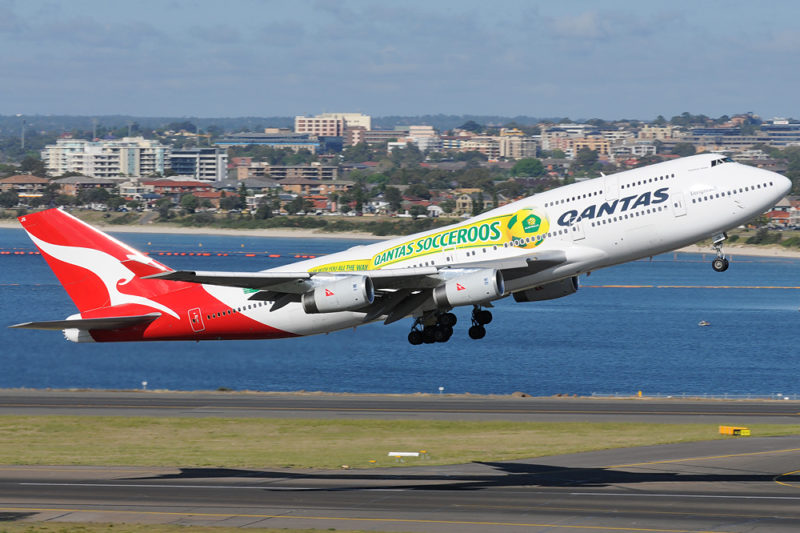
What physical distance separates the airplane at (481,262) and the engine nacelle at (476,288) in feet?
0.18

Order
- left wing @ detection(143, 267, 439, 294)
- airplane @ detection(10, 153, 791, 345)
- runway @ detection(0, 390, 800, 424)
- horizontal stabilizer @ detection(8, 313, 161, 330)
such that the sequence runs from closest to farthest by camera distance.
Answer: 1. airplane @ detection(10, 153, 791, 345)
2. left wing @ detection(143, 267, 439, 294)
3. horizontal stabilizer @ detection(8, 313, 161, 330)
4. runway @ detection(0, 390, 800, 424)

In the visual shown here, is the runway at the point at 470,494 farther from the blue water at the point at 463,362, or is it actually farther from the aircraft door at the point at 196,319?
the blue water at the point at 463,362

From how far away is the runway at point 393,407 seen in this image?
273 feet

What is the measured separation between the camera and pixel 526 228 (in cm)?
5222

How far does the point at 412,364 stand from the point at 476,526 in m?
103

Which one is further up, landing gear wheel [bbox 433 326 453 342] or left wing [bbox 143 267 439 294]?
left wing [bbox 143 267 439 294]

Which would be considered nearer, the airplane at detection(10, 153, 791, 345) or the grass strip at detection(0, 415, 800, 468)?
the airplane at detection(10, 153, 791, 345)

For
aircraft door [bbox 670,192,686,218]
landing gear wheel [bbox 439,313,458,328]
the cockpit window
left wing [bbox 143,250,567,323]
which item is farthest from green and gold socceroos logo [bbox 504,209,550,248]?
the cockpit window

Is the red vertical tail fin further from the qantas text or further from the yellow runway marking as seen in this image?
the qantas text

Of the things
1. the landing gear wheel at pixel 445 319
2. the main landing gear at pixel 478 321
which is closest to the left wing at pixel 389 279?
the landing gear wheel at pixel 445 319

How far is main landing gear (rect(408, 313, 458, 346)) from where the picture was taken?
183ft

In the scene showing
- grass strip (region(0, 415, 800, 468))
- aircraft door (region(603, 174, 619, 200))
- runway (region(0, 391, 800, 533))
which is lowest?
grass strip (region(0, 415, 800, 468))

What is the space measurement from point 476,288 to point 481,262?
286 cm

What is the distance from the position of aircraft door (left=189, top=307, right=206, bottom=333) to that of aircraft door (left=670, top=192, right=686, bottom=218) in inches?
1021
